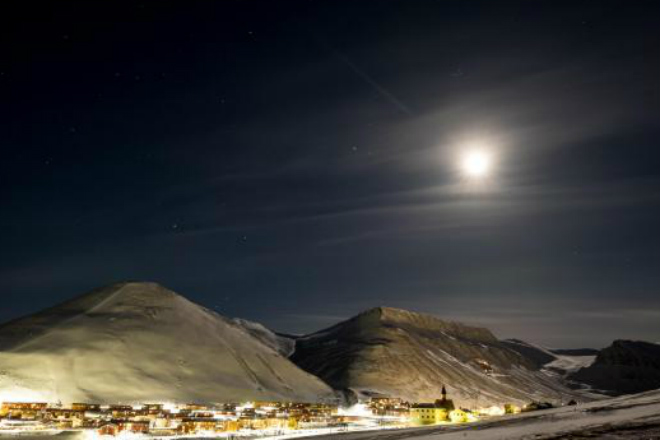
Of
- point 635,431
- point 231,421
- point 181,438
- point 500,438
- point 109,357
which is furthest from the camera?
point 109,357

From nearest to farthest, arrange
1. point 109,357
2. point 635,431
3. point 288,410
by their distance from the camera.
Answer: point 635,431, point 288,410, point 109,357

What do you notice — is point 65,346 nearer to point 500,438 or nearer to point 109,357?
point 109,357

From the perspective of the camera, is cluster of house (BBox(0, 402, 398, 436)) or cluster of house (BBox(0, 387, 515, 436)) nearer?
cluster of house (BBox(0, 402, 398, 436))

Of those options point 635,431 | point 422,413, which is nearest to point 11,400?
point 422,413

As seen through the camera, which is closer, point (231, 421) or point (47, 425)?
point (47, 425)

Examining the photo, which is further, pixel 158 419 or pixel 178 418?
pixel 178 418

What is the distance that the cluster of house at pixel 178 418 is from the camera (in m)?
129

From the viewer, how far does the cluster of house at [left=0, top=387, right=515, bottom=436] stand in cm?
12912

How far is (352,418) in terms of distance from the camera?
185125mm

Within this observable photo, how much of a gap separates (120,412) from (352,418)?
246ft

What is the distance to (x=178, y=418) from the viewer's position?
145 meters

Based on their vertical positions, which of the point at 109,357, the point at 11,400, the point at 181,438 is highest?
the point at 109,357

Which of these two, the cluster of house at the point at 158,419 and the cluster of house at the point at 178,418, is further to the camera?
the cluster of house at the point at 178,418

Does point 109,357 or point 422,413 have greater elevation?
point 109,357
